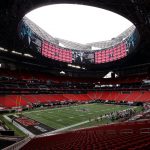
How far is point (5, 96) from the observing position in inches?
1763

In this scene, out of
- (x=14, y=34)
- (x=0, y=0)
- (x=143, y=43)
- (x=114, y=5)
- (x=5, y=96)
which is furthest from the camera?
(x=5, y=96)

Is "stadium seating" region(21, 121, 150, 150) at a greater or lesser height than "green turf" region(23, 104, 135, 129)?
greater

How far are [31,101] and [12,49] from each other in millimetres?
13200

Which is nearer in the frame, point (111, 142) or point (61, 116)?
point (111, 142)

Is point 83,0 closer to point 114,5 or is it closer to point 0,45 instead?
point 114,5

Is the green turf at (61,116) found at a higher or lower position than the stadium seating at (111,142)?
lower

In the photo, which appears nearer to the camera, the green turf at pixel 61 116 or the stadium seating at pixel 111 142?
the stadium seating at pixel 111 142

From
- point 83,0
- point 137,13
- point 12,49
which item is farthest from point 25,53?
point 137,13

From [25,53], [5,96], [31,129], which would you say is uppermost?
[25,53]

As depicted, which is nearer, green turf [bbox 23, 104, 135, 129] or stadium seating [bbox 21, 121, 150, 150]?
stadium seating [bbox 21, 121, 150, 150]

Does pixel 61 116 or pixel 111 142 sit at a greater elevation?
pixel 111 142

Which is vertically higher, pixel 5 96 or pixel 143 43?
pixel 143 43

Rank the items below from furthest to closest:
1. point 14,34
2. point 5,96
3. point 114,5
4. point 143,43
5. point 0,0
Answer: point 5,96
point 143,43
point 14,34
point 114,5
point 0,0

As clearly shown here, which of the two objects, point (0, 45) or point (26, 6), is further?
point (0, 45)
